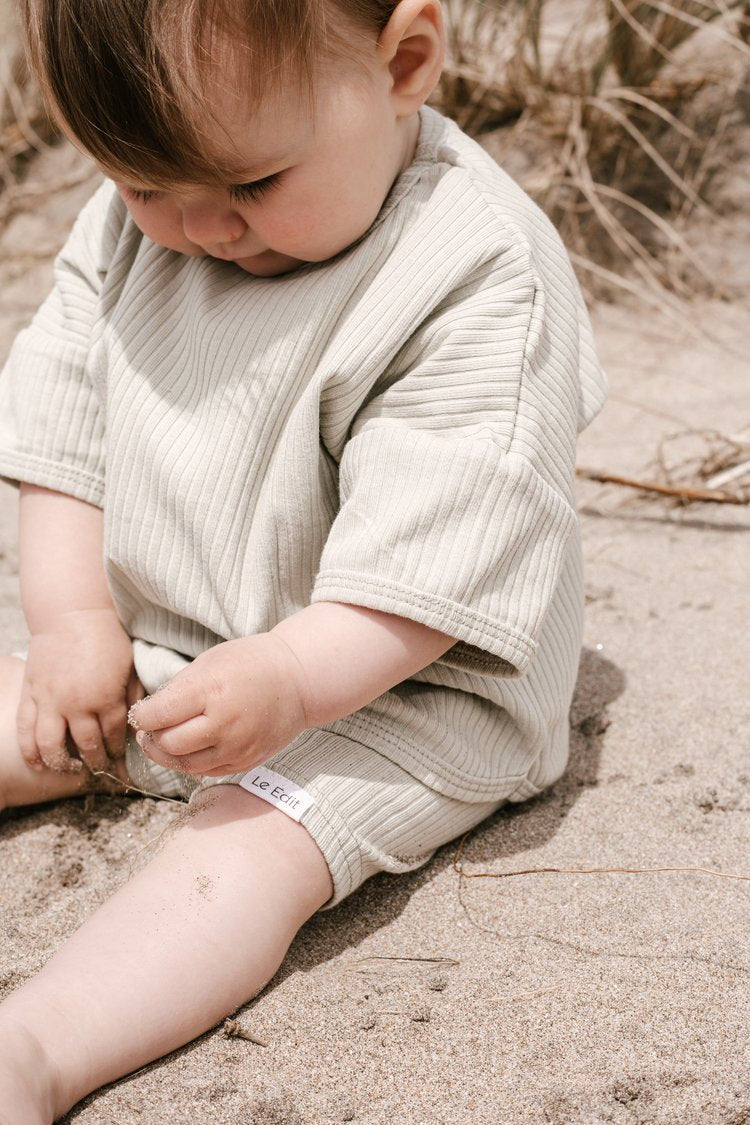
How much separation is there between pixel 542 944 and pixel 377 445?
0.53m

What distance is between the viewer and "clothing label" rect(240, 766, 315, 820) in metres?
1.26

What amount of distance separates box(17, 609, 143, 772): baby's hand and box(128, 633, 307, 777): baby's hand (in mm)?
284

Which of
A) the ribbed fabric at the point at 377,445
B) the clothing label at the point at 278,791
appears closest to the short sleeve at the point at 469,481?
the ribbed fabric at the point at 377,445

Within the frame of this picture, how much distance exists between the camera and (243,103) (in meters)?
1.11

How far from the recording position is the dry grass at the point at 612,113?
9.15ft

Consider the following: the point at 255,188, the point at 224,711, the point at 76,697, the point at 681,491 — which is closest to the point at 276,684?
the point at 224,711

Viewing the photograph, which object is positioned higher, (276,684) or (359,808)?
(276,684)

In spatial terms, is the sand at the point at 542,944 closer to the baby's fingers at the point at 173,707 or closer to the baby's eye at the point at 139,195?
the baby's fingers at the point at 173,707

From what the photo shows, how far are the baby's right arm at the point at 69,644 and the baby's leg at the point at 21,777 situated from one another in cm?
2

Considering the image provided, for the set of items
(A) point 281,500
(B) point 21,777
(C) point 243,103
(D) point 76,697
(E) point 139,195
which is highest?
(C) point 243,103

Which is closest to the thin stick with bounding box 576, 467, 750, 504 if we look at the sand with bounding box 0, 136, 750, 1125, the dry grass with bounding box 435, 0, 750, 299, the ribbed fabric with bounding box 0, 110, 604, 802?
the sand with bounding box 0, 136, 750, 1125

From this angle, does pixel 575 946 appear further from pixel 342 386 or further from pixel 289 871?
pixel 342 386

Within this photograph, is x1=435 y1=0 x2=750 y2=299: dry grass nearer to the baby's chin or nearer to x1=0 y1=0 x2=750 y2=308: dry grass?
x1=0 y1=0 x2=750 y2=308: dry grass

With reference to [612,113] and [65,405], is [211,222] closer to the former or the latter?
[65,405]
